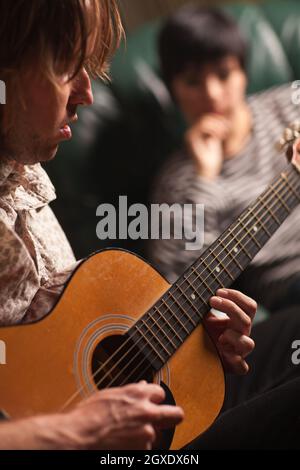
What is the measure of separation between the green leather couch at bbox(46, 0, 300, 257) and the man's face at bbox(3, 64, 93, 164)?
0.81 meters

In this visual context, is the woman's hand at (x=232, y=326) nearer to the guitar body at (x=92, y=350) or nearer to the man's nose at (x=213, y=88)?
the guitar body at (x=92, y=350)

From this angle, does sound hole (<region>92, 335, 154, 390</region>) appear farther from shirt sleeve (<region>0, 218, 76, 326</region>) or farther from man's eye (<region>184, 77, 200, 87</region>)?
man's eye (<region>184, 77, 200, 87</region>)

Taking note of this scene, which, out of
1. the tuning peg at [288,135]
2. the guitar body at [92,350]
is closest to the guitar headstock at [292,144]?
the tuning peg at [288,135]

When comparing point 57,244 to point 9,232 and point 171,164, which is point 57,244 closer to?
point 9,232

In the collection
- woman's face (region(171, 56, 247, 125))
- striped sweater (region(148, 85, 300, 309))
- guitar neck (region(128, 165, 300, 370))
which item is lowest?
striped sweater (region(148, 85, 300, 309))

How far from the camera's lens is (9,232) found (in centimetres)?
75

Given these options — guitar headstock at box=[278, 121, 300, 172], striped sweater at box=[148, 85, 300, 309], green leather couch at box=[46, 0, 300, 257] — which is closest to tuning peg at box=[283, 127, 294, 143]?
guitar headstock at box=[278, 121, 300, 172]

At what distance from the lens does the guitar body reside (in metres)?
0.71

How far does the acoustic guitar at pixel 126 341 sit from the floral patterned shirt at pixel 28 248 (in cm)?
4

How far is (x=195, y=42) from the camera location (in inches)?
69.5

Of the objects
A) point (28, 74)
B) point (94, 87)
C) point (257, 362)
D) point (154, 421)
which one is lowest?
point (257, 362)

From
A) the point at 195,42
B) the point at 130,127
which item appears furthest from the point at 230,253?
the point at 195,42

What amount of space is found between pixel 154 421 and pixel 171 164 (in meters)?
1.07
